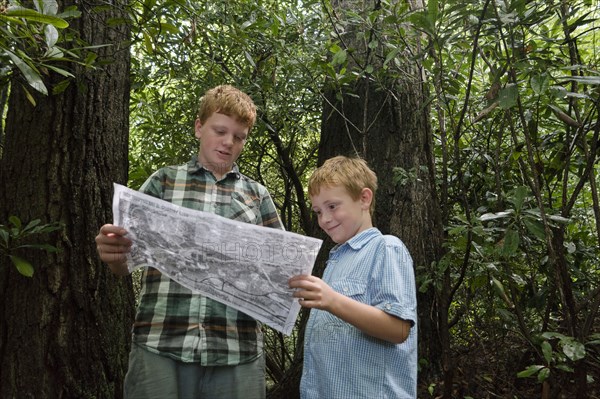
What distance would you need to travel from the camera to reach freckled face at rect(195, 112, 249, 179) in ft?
6.48

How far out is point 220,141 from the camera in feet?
6.48

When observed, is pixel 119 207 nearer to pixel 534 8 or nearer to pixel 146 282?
pixel 146 282

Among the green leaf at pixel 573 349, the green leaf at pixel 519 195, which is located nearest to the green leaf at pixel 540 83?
the green leaf at pixel 519 195

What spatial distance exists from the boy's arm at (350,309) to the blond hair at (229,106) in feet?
2.41

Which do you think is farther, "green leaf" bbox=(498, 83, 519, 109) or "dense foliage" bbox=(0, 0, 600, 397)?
"dense foliage" bbox=(0, 0, 600, 397)

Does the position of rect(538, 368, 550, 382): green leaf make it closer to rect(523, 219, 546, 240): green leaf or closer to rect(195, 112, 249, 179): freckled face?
rect(523, 219, 546, 240): green leaf

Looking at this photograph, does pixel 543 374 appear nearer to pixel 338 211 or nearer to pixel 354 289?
Answer: pixel 354 289

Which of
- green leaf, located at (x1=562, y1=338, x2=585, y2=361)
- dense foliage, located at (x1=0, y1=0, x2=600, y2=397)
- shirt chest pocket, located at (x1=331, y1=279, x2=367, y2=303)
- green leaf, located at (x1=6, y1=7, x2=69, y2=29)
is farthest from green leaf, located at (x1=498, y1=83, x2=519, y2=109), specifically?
green leaf, located at (x1=6, y1=7, x2=69, y2=29)

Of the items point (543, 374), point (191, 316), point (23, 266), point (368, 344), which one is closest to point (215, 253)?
point (191, 316)

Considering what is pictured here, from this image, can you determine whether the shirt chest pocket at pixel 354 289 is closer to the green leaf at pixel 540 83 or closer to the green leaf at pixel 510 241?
the green leaf at pixel 510 241

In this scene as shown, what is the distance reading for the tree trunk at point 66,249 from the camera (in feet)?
7.98

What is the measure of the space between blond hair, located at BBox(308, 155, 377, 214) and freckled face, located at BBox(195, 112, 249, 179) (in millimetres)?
355

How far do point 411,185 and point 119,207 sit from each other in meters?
2.07

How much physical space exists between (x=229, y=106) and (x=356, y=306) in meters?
0.88
